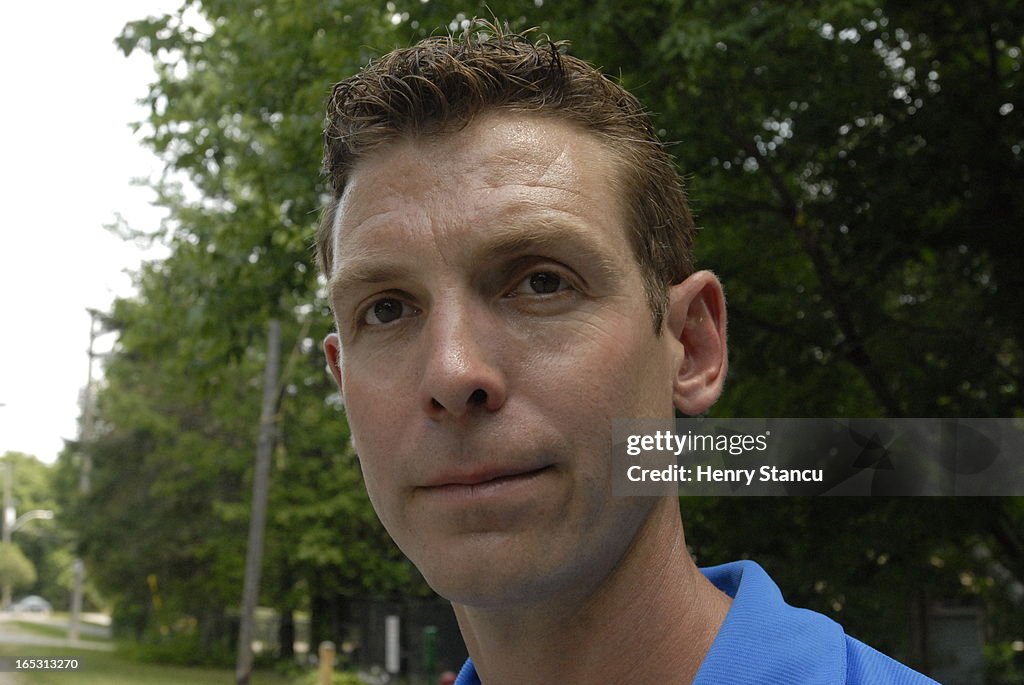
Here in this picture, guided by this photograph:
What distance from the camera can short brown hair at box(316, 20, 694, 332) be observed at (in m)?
1.53

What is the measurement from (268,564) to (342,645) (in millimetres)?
2300

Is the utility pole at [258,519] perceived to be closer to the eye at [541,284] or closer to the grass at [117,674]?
the grass at [117,674]

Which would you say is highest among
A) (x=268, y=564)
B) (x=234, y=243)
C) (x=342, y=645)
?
(x=234, y=243)

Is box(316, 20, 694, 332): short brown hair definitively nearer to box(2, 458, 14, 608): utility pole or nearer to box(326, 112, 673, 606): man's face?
box(326, 112, 673, 606): man's face

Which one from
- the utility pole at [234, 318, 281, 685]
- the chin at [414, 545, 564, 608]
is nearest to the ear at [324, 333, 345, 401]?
the chin at [414, 545, 564, 608]

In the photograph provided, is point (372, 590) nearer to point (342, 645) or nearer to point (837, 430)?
point (342, 645)

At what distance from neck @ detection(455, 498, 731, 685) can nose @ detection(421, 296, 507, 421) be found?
0.28 m

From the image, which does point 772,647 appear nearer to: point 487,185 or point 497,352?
point 497,352

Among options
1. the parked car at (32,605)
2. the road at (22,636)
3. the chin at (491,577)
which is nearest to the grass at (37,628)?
the road at (22,636)

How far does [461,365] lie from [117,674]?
1865 centimetres

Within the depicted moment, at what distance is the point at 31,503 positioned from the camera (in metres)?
16.6

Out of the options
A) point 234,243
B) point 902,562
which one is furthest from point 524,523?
point 234,243

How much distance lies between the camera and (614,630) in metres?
1.50

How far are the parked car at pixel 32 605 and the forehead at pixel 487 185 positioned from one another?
13.2 metres
